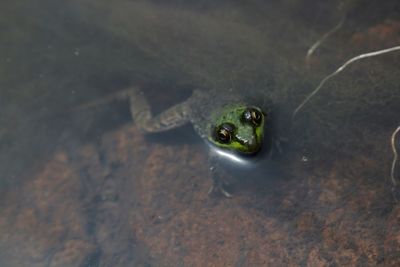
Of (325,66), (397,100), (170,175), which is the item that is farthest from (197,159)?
(397,100)

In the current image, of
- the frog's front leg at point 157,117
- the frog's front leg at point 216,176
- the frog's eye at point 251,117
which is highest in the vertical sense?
the frog's eye at point 251,117

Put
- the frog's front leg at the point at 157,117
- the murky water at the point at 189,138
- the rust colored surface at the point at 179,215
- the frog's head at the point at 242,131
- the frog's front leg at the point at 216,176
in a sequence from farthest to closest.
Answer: the frog's front leg at the point at 157,117, the frog's front leg at the point at 216,176, the frog's head at the point at 242,131, the murky water at the point at 189,138, the rust colored surface at the point at 179,215

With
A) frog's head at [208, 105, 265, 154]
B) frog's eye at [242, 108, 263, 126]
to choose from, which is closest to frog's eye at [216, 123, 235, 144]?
frog's head at [208, 105, 265, 154]

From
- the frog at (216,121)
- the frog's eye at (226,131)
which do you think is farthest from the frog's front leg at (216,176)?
the frog's eye at (226,131)

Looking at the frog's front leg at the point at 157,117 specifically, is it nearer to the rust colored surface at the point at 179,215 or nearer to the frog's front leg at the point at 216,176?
the rust colored surface at the point at 179,215

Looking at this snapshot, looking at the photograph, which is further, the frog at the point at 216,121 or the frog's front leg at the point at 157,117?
the frog's front leg at the point at 157,117

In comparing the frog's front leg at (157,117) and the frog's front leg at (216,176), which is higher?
the frog's front leg at (216,176)

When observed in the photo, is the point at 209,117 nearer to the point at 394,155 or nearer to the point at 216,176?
the point at 216,176

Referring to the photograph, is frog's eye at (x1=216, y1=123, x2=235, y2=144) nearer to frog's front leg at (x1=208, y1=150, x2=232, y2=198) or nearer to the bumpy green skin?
the bumpy green skin
